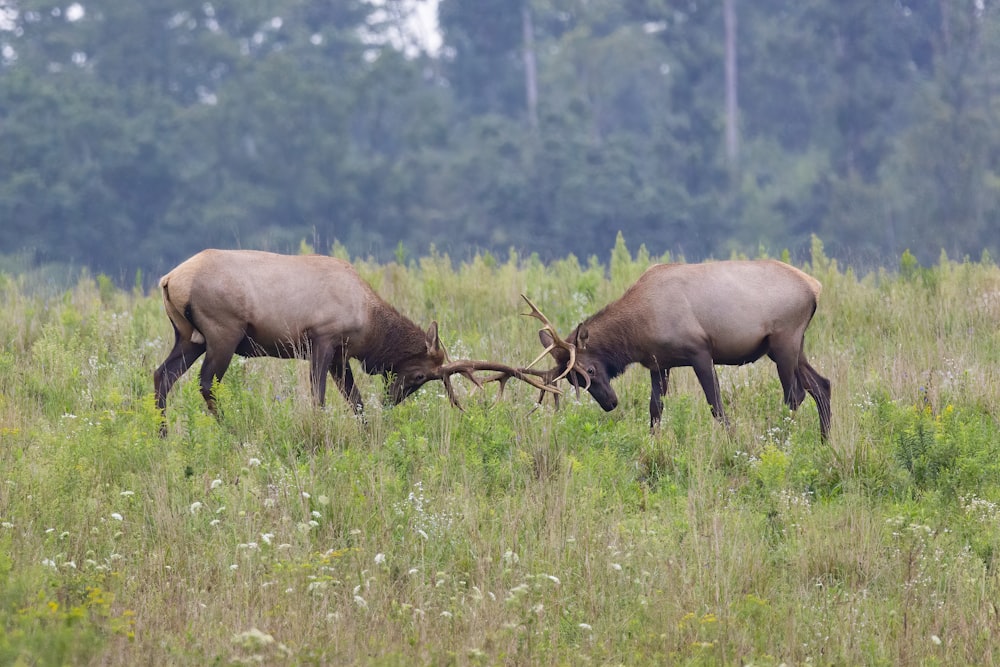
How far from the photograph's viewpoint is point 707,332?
10.2 m

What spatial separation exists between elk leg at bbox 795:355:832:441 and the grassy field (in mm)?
123

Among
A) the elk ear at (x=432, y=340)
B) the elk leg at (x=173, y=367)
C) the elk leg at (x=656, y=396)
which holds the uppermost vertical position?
the elk leg at (x=173, y=367)

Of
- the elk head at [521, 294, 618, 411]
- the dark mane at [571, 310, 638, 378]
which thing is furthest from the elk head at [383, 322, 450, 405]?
the dark mane at [571, 310, 638, 378]

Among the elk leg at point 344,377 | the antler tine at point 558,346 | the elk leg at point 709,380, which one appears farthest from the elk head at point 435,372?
the elk leg at point 709,380

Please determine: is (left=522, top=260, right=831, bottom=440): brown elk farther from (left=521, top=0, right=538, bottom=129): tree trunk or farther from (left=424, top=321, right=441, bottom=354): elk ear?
(left=521, top=0, right=538, bottom=129): tree trunk

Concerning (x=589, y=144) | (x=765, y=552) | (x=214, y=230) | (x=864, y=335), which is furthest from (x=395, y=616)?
(x=589, y=144)

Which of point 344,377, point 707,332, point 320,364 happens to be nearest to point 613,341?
point 707,332

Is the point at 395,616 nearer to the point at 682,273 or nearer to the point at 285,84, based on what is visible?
the point at 682,273

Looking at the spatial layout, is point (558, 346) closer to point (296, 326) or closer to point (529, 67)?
point (296, 326)

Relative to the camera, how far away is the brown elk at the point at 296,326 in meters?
9.85

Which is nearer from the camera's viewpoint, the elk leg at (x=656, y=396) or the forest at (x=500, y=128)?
the elk leg at (x=656, y=396)

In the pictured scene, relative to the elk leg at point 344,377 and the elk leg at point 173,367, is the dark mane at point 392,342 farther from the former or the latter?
the elk leg at point 173,367

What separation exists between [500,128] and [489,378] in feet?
113

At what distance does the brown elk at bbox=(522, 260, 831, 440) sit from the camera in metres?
10.2
